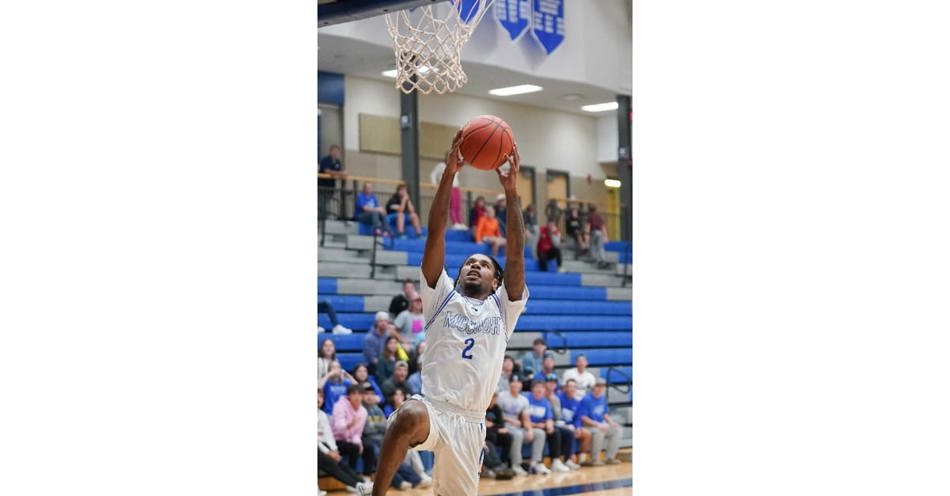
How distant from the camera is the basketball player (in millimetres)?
4699

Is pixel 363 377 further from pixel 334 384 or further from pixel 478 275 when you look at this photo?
pixel 478 275

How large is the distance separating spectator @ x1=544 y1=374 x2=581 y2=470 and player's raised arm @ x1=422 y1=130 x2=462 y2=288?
5.25 metres

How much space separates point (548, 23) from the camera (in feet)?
50.5

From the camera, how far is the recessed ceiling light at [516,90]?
1625 centimetres

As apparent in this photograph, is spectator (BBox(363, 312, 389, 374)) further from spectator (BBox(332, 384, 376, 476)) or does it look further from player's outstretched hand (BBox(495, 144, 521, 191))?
player's outstretched hand (BBox(495, 144, 521, 191))

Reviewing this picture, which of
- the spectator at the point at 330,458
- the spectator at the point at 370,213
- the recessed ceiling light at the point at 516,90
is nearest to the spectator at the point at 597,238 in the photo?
the recessed ceiling light at the point at 516,90

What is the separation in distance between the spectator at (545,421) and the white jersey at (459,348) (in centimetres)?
490

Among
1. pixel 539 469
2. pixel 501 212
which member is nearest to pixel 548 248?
pixel 501 212

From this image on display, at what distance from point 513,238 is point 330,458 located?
3535mm

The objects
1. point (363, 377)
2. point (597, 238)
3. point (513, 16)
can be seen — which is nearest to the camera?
point (363, 377)
